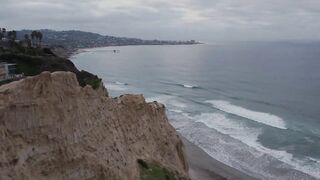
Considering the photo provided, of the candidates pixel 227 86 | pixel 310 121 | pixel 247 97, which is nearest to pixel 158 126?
pixel 310 121

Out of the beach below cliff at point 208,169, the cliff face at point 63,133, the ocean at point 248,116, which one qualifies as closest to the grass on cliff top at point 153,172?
the cliff face at point 63,133

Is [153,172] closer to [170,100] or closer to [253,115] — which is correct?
[253,115]

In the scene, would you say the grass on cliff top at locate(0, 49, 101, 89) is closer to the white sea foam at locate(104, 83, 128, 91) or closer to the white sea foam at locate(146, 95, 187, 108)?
the white sea foam at locate(146, 95, 187, 108)

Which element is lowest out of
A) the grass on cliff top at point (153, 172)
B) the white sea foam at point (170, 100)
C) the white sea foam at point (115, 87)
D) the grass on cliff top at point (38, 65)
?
the white sea foam at point (115, 87)

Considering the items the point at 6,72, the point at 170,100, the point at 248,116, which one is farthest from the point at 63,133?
the point at 170,100

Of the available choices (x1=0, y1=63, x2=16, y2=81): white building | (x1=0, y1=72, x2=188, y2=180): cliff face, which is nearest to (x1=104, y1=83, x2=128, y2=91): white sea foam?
(x1=0, y1=63, x2=16, y2=81): white building

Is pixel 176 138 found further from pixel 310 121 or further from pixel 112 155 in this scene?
pixel 310 121

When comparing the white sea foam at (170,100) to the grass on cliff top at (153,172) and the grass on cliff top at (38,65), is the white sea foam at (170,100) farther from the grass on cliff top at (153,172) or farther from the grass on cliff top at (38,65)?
the grass on cliff top at (153,172)

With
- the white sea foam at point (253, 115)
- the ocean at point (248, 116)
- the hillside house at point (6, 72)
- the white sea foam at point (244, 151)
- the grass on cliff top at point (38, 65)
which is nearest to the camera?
the hillside house at point (6, 72)
